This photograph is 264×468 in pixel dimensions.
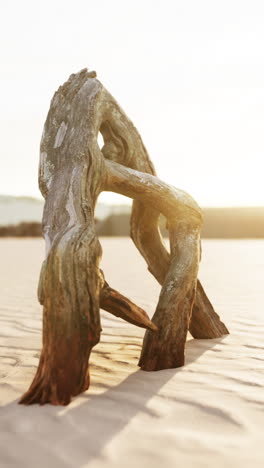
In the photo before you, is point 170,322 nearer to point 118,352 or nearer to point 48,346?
point 118,352

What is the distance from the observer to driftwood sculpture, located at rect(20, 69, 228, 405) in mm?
2895

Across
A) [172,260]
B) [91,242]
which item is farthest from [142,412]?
[172,260]

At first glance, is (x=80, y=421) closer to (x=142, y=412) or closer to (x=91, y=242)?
(x=142, y=412)

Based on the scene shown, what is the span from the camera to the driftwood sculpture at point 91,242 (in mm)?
2895

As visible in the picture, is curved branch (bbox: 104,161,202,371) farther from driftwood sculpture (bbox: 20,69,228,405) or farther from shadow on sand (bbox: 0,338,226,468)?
shadow on sand (bbox: 0,338,226,468)

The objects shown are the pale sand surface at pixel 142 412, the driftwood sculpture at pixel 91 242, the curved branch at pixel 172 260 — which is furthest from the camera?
the curved branch at pixel 172 260

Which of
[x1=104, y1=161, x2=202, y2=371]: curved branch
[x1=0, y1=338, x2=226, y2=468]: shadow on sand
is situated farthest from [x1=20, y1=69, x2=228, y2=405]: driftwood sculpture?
[x1=0, y1=338, x2=226, y2=468]: shadow on sand

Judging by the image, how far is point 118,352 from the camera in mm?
4238

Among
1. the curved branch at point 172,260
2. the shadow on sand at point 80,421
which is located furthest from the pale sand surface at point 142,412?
the curved branch at point 172,260

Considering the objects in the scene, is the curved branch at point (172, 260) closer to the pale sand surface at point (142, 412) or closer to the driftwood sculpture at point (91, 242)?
the driftwood sculpture at point (91, 242)

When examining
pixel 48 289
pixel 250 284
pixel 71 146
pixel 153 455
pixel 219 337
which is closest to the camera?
pixel 153 455

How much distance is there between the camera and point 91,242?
299 cm

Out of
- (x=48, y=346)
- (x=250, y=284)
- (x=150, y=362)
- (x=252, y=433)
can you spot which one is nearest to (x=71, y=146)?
(x=48, y=346)

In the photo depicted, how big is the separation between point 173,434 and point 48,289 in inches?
40.4
